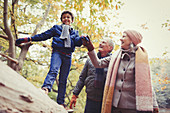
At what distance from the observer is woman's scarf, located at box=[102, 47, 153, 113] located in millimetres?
1735

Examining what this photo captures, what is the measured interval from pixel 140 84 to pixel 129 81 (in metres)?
0.18

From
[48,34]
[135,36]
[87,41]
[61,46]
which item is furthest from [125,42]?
[48,34]

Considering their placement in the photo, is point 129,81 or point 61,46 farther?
point 61,46

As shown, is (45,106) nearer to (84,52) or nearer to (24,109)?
(24,109)

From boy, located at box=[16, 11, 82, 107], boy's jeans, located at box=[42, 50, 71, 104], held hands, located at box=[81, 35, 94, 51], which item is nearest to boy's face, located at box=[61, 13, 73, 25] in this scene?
boy, located at box=[16, 11, 82, 107]

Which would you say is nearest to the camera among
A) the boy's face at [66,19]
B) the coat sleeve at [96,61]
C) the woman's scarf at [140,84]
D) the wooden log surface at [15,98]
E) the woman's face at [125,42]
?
the wooden log surface at [15,98]

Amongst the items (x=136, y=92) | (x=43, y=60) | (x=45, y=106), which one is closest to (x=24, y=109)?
(x=45, y=106)

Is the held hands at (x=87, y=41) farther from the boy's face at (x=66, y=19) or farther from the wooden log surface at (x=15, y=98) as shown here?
the wooden log surface at (x=15, y=98)

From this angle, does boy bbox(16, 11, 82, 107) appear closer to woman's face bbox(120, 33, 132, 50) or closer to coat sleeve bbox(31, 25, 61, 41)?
coat sleeve bbox(31, 25, 61, 41)

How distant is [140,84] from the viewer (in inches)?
71.4

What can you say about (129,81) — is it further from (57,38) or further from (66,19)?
(66,19)

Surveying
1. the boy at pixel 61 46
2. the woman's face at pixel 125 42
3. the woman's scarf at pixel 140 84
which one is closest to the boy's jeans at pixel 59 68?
the boy at pixel 61 46

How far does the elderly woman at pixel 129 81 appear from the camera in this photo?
1.78 metres

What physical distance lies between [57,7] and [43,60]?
332 cm
